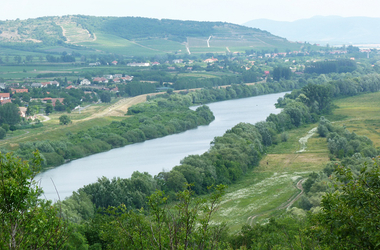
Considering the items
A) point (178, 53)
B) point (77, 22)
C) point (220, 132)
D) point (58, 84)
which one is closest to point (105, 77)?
point (58, 84)

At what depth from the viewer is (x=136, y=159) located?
2806 centimetres

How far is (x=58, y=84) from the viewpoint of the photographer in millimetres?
60250

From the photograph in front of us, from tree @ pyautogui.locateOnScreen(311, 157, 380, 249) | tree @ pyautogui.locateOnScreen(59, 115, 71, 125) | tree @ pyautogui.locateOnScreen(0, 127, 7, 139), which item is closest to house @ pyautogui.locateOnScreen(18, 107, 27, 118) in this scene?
tree @ pyautogui.locateOnScreen(59, 115, 71, 125)

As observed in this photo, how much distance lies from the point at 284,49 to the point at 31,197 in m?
120

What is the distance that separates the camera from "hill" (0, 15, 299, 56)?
115750mm

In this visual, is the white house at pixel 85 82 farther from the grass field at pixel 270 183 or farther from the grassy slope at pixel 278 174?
the grass field at pixel 270 183

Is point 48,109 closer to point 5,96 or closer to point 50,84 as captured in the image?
point 5,96

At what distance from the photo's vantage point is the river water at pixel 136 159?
2339 cm

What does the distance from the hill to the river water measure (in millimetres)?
75934

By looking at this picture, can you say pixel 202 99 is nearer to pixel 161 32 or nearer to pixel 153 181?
pixel 153 181

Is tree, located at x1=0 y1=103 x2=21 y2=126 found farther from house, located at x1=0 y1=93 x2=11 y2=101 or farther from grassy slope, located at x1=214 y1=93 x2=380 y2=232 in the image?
grassy slope, located at x1=214 y1=93 x2=380 y2=232

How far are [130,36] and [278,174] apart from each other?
390ft

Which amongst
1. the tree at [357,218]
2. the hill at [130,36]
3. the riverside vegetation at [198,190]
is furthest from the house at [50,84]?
the tree at [357,218]

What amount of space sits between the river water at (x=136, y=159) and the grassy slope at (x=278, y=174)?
499 cm
